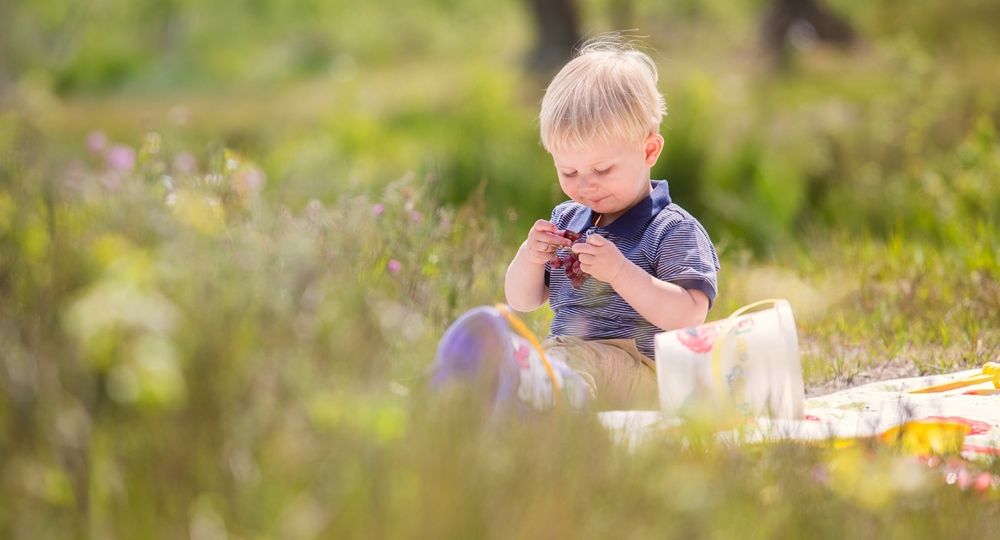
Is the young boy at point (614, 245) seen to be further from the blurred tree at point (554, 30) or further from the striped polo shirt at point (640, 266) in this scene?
the blurred tree at point (554, 30)

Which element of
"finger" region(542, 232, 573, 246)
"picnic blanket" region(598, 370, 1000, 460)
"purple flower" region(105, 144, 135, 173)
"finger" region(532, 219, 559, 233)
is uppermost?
"finger" region(532, 219, 559, 233)

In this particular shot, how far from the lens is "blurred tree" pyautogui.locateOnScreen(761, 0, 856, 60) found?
59.8 ft

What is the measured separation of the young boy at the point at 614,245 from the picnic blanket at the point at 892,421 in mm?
418

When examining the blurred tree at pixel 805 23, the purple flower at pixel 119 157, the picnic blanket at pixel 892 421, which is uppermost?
the purple flower at pixel 119 157

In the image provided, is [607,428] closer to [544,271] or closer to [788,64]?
[544,271]

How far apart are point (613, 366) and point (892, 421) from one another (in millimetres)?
776

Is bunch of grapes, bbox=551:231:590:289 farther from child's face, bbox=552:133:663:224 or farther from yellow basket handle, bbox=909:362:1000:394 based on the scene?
yellow basket handle, bbox=909:362:1000:394

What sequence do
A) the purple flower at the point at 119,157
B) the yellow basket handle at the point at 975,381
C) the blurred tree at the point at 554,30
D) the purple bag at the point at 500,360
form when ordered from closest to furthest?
the purple bag at the point at 500,360, the yellow basket handle at the point at 975,381, the purple flower at the point at 119,157, the blurred tree at the point at 554,30

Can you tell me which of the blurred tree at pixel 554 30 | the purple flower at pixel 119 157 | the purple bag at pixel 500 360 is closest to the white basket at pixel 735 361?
the purple bag at pixel 500 360

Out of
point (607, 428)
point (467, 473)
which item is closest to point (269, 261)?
point (467, 473)

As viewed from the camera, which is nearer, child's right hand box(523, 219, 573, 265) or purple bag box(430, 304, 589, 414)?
purple bag box(430, 304, 589, 414)

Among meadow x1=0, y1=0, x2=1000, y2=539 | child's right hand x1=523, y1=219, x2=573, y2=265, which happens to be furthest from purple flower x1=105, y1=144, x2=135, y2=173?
child's right hand x1=523, y1=219, x2=573, y2=265

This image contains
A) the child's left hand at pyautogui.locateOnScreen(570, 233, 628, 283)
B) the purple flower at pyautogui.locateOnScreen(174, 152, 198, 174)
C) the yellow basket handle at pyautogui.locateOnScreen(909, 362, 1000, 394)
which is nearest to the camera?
the child's left hand at pyautogui.locateOnScreen(570, 233, 628, 283)

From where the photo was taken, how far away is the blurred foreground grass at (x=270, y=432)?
68.1 inches
